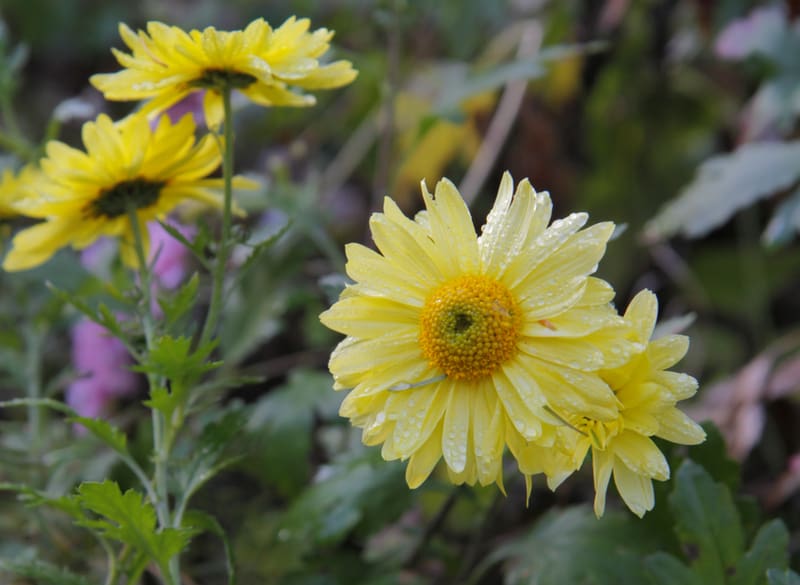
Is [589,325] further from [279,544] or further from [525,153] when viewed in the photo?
[525,153]

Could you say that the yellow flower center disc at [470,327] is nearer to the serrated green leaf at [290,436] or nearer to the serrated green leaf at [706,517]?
the serrated green leaf at [706,517]

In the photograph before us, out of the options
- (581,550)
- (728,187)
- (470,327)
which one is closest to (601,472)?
(470,327)

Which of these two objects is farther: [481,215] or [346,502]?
[481,215]

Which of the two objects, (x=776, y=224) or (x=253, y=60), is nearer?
(x=253, y=60)

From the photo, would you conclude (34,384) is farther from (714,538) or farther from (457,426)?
(714,538)

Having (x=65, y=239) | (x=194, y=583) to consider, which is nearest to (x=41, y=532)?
(x=194, y=583)

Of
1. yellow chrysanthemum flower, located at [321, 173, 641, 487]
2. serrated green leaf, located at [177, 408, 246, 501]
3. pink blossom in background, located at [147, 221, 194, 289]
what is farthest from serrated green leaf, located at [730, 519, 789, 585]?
pink blossom in background, located at [147, 221, 194, 289]

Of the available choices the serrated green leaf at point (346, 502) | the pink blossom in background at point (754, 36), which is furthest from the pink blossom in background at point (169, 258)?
the pink blossom in background at point (754, 36)
